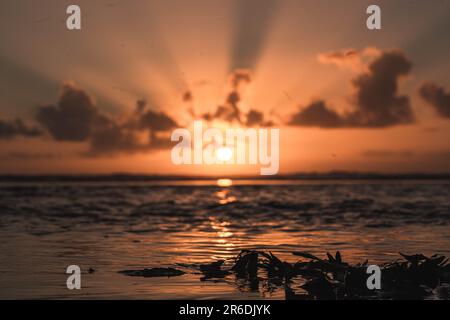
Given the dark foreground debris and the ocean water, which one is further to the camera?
the dark foreground debris

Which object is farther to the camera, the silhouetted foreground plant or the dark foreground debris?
the dark foreground debris

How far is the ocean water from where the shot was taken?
43.9ft

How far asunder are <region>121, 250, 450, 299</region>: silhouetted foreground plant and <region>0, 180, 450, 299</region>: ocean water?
1.36ft

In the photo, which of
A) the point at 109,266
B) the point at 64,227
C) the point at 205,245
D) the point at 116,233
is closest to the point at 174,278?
the point at 109,266

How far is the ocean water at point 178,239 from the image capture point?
43.9ft

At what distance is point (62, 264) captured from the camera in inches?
639

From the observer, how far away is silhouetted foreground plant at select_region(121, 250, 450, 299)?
12.4m

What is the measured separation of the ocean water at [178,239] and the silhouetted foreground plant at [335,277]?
41 cm

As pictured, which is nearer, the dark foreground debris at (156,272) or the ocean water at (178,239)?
the ocean water at (178,239)
